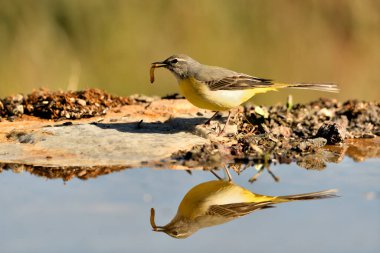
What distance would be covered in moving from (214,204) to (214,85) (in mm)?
3274

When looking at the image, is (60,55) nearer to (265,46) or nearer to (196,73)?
(265,46)

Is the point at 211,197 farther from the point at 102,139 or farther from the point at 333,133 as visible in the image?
the point at 333,133

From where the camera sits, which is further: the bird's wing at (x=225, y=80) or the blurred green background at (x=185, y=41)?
the blurred green background at (x=185, y=41)

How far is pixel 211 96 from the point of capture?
863 cm

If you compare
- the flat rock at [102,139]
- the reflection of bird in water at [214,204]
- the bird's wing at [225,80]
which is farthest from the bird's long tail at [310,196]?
the bird's wing at [225,80]

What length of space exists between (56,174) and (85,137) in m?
1.31

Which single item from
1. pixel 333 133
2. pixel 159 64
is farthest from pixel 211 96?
pixel 333 133

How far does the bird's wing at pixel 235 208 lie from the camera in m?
5.41

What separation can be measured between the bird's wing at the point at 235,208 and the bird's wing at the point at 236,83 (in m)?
3.28

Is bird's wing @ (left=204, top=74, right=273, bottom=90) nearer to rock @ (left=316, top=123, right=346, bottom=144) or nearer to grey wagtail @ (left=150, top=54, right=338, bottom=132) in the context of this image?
grey wagtail @ (left=150, top=54, right=338, bottom=132)

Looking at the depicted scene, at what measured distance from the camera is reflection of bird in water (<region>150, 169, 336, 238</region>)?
5133 mm

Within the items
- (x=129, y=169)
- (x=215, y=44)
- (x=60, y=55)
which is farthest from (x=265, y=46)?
(x=129, y=169)

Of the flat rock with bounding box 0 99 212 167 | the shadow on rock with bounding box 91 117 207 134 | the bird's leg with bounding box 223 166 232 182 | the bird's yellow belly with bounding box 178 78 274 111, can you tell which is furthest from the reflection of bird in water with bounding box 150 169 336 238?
the bird's yellow belly with bounding box 178 78 274 111

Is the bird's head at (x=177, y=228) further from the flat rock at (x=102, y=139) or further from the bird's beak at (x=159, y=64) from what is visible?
the bird's beak at (x=159, y=64)
